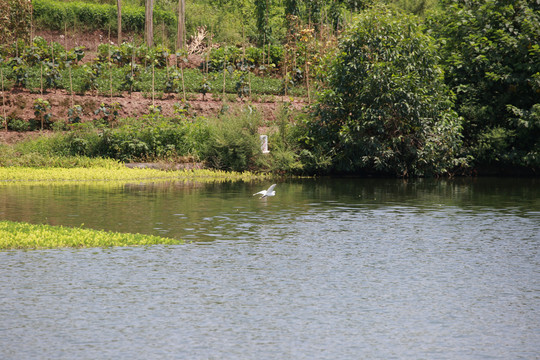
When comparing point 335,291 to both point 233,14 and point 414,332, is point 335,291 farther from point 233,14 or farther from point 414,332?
point 233,14

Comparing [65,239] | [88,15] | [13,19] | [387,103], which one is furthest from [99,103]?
[65,239]

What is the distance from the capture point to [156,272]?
10367mm

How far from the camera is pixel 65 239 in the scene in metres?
12.4

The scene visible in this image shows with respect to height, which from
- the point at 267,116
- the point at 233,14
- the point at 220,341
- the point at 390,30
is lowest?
the point at 220,341

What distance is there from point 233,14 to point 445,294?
51050mm

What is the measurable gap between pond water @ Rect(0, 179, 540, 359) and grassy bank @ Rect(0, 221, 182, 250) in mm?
457

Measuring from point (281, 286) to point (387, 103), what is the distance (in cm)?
1778

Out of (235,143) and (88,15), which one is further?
(88,15)

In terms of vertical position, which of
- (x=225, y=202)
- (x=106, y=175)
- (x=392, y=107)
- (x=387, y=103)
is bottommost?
(x=225, y=202)

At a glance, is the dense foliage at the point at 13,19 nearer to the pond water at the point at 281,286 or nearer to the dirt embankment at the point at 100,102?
the dirt embankment at the point at 100,102

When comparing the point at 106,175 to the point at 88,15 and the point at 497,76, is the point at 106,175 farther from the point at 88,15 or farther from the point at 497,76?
the point at 88,15

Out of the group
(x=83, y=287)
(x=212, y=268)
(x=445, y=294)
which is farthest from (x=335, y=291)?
(x=83, y=287)

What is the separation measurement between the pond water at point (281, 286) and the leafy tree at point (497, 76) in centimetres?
1136

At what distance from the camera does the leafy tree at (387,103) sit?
2612cm
